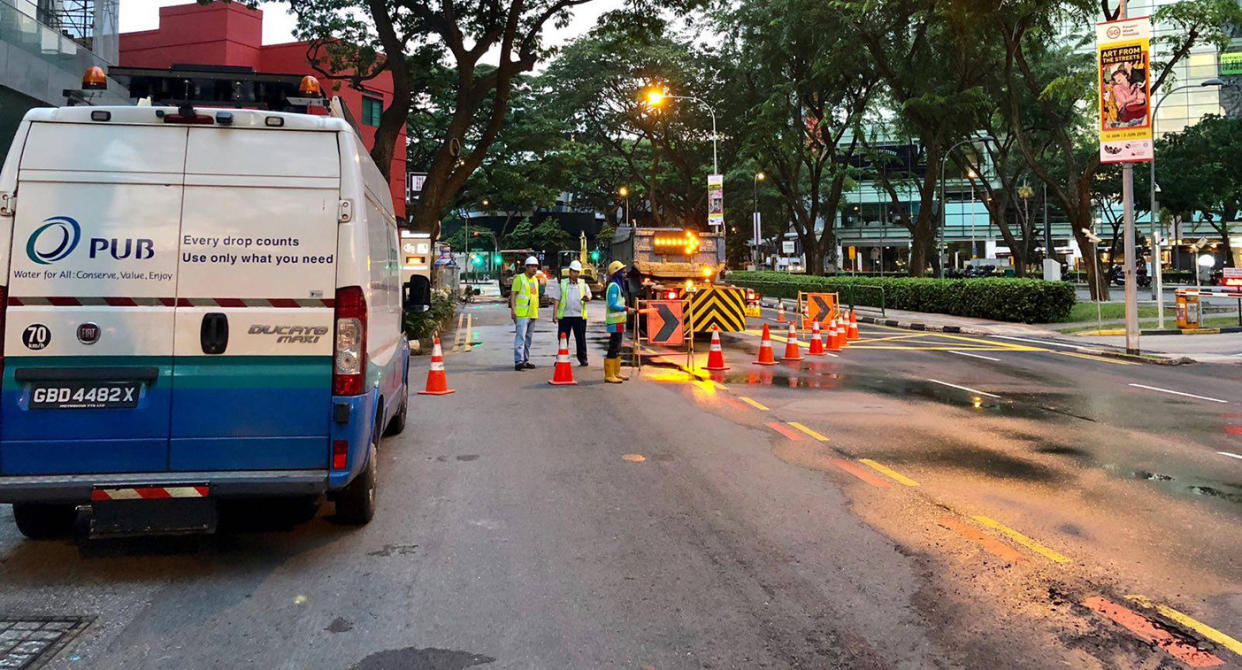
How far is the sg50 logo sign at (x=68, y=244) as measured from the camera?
4.50 meters

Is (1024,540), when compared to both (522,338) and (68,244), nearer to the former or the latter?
(68,244)

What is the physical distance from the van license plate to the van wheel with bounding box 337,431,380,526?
56.5 inches

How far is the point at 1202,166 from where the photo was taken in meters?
44.8

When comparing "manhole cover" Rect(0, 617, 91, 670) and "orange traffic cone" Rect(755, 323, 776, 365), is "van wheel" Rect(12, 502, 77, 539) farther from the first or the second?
"orange traffic cone" Rect(755, 323, 776, 365)

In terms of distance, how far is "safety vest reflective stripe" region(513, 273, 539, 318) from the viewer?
14.0 meters

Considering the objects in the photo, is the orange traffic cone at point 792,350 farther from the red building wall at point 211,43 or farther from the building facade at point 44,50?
the red building wall at point 211,43

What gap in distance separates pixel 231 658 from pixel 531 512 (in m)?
2.52

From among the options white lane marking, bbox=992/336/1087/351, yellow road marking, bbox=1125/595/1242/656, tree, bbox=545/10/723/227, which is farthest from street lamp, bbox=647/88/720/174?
yellow road marking, bbox=1125/595/1242/656

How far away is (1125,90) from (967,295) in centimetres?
1204

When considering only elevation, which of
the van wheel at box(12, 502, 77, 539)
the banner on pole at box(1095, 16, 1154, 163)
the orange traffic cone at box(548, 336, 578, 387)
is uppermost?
the banner on pole at box(1095, 16, 1154, 163)

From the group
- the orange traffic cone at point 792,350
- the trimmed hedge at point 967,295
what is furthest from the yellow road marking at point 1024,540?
the trimmed hedge at point 967,295

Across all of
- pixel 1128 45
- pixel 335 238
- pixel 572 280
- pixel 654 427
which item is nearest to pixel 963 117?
pixel 1128 45

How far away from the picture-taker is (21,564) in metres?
4.91

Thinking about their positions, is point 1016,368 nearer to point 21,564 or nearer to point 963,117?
point 21,564
